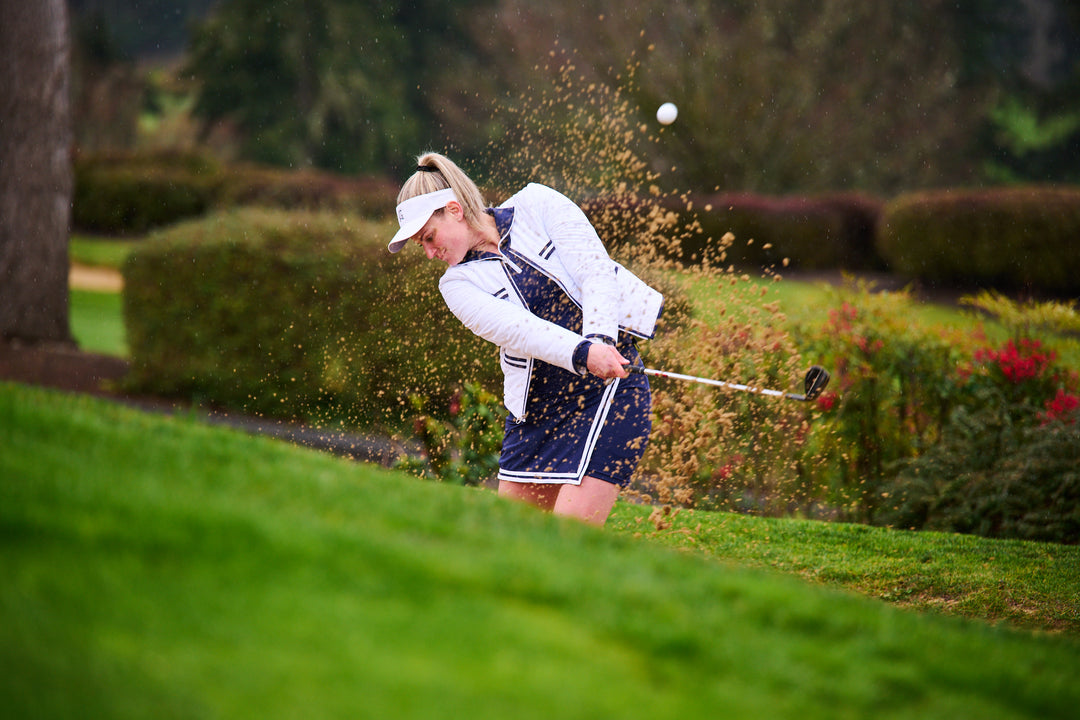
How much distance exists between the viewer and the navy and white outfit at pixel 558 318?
4484 millimetres

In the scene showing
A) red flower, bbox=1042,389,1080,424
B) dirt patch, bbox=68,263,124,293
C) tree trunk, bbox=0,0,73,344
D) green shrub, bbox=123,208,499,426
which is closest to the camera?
red flower, bbox=1042,389,1080,424

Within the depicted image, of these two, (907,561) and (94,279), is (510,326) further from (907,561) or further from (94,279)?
(94,279)

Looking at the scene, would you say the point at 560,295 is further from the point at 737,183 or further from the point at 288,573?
the point at 737,183

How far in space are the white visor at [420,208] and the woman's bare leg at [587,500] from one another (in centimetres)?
131

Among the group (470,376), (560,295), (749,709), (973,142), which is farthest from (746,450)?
(973,142)

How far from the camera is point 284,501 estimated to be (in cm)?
330

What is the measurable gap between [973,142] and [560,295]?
95.0 ft

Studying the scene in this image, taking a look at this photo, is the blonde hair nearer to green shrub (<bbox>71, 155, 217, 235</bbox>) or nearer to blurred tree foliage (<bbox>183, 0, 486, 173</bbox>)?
green shrub (<bbox>71, 155, 217, 235</bbox>)

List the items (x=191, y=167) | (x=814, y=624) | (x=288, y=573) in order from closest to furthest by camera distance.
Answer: (x=288, y=573), (x=814, y=624), (x=191, y=167)

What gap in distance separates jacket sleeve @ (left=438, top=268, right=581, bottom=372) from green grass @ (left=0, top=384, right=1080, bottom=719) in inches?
31.8

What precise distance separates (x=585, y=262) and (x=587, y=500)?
105cm

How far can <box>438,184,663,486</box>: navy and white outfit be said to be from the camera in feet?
14.7

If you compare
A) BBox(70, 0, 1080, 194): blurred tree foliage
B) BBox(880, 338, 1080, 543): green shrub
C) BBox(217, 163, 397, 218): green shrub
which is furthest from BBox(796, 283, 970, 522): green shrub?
BBox(217, 163, 397, 218): green shrub

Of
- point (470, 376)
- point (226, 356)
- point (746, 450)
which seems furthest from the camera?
point (226, 356)
